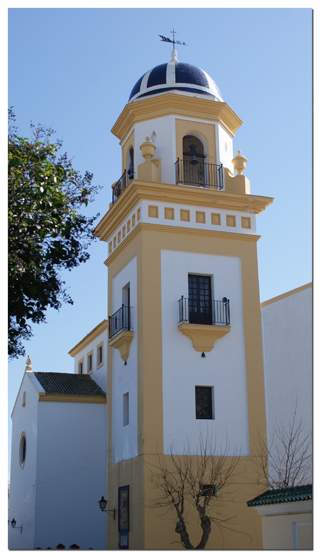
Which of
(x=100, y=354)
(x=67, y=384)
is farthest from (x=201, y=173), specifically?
(x=100, y=354)

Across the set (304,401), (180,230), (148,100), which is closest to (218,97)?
(148,100)

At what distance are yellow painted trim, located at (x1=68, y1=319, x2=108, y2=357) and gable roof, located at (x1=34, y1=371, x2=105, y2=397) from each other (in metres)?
1.90

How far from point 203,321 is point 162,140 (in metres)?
4.98

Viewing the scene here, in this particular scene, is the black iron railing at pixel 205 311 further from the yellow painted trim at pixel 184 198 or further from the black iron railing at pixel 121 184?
the black iron railing at pixel 121 184

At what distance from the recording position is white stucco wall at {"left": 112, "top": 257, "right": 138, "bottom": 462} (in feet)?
61.7

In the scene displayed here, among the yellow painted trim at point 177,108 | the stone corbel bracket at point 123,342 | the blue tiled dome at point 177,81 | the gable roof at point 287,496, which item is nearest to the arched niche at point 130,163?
the yellow painted trim at point 177,108

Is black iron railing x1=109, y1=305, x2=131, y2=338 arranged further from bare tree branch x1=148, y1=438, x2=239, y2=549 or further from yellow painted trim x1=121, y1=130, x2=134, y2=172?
yellow painted trim x1=121, y1=130, x2=134, y2=172

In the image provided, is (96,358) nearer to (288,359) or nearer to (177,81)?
(288,359)

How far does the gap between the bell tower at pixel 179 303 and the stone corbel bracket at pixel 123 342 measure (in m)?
0.03

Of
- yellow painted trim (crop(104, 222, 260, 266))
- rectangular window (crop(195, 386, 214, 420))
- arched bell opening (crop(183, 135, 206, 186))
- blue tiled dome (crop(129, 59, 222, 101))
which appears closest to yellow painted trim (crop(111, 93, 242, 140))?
blue tiled dome (crop(129, 59, 222, 101))

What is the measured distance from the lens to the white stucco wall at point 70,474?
918 inches

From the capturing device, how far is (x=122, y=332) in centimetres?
1922
